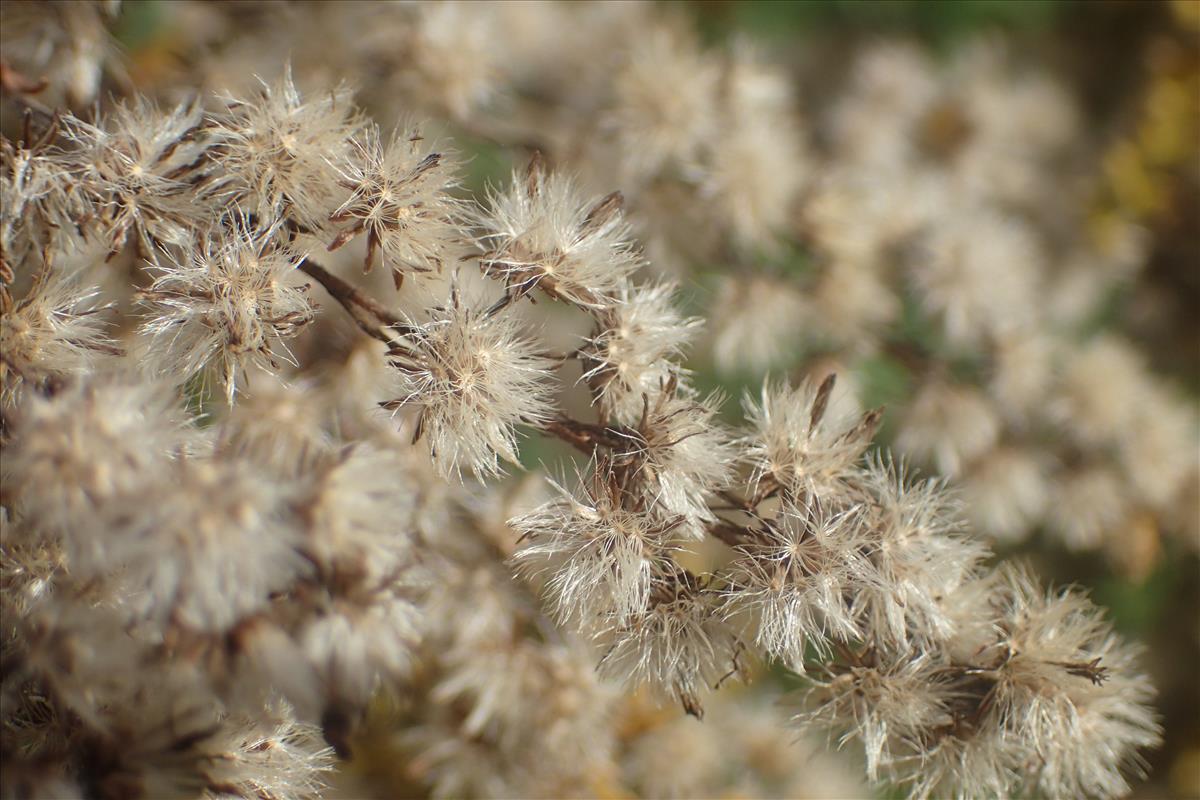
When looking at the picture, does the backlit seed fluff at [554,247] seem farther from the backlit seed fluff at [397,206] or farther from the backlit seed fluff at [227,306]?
the backlit seed fluff at [227,306]

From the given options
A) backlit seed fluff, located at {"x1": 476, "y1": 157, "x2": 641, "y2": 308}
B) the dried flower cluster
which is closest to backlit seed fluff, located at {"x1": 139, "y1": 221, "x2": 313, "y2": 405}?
the dried flower cluster

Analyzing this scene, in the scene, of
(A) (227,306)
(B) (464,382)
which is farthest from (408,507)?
(A) (227,306)

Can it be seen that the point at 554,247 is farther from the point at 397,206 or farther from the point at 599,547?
the point at 599,547

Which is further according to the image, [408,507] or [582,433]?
[582,433]

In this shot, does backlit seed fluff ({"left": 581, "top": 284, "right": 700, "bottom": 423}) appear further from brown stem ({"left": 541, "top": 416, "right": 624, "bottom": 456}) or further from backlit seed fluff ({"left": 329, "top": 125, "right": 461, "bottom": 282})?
backlit seed fluff ({"left": 329, "top": 125, "right": 461, "bottom": 282})

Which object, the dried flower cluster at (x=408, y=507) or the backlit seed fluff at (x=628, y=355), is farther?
the backlit seed fluff at (x=628, y=355)

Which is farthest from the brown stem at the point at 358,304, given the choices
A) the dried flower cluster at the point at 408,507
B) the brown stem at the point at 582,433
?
the brown stem at the point at 582,433

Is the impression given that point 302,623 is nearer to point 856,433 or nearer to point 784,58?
point 856,433

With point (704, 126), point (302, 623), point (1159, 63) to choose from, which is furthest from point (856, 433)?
point (1159, 63)
